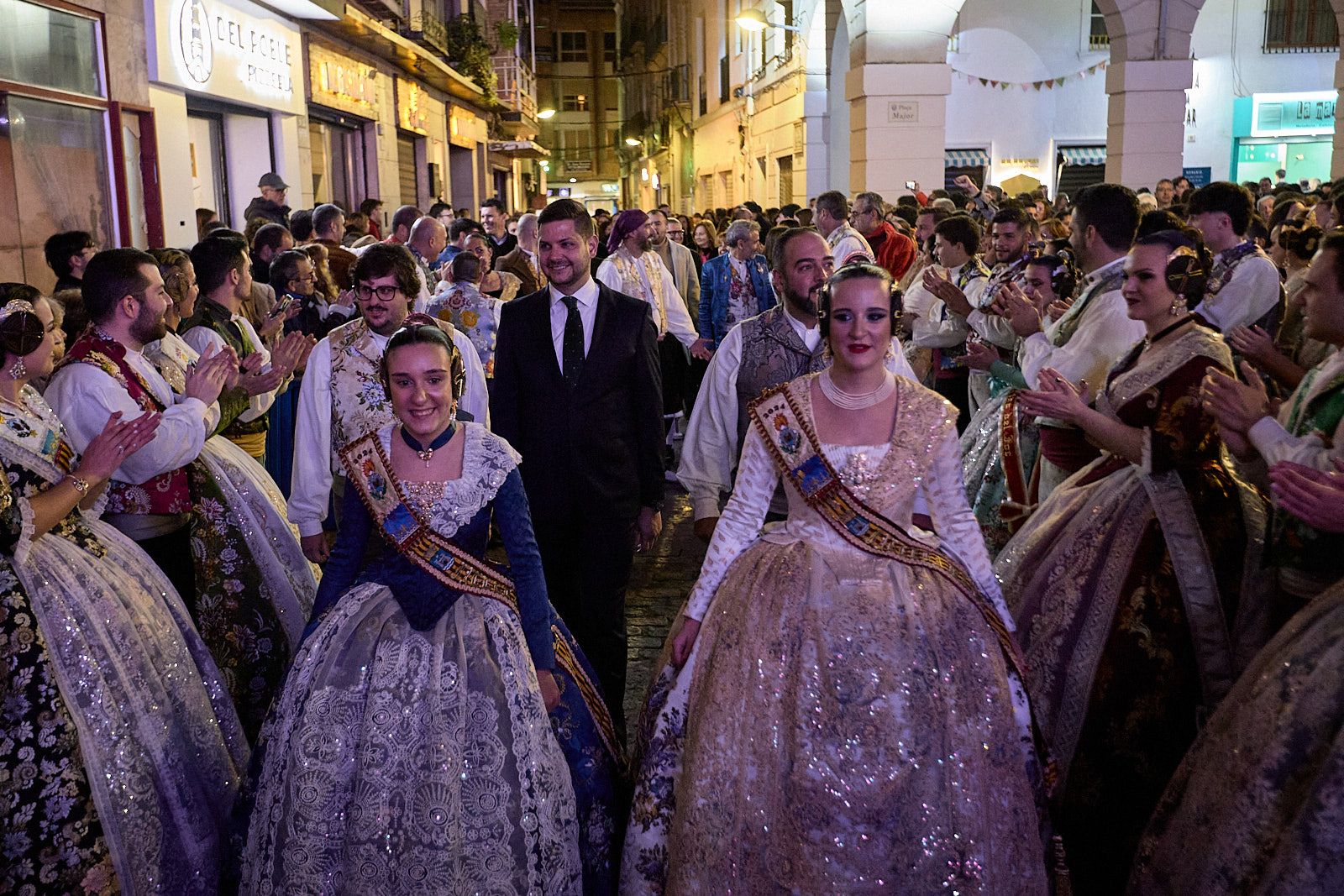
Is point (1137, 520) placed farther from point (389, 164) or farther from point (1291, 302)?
point (389, 164)

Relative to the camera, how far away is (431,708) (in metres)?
2.92

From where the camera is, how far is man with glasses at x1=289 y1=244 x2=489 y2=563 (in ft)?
13.4

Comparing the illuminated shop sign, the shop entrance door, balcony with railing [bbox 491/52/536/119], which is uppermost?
balcony with railing [bbox 491/52/536/119]

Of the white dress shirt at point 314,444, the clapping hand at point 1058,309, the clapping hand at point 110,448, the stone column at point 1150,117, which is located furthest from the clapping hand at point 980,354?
the stone column at point 1150,117

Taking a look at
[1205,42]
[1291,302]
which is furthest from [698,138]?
[1291,302]

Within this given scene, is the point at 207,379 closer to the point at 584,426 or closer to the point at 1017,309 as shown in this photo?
the point at 584,426

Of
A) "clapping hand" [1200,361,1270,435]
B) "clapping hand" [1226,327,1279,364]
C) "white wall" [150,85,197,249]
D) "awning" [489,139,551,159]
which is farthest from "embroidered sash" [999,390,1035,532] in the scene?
"awning" [489,139,551,159]

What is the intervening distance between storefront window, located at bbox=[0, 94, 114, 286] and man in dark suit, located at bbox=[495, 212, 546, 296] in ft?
9.70

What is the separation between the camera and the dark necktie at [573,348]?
418 cm

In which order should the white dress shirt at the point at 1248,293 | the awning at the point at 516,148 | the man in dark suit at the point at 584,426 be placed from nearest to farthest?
the man in dark suit at the point at 584,426 → the white dress shirt at the point at 1248,293 → the awning at the point at 516,148

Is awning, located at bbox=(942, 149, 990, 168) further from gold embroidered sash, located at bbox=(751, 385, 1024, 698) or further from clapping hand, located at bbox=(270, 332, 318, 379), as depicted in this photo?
gold embroidered sash, located at bbox=(751, 385, 1024, 698)

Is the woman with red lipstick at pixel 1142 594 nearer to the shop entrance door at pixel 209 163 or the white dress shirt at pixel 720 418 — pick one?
the white dress shirt at pixel 720 418

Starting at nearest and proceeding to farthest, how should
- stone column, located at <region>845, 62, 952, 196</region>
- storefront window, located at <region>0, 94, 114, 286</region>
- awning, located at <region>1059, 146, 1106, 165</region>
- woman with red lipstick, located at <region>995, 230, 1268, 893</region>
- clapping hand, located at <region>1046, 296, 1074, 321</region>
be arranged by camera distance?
1. woman with red lipstick, located at <region>995, 230, 1268, 893</region>
2. clapping hand, located at <region>1046, 296, 1074, 321</region>
3. storefront window, located at <region>0, 94, 114, 286</region>
4. stone column, located at <region>845, 62, 952, 196</region>
5. awning, located at <region>1059, 146, 1106, 165</region>

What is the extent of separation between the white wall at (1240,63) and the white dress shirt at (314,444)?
81.3ft
